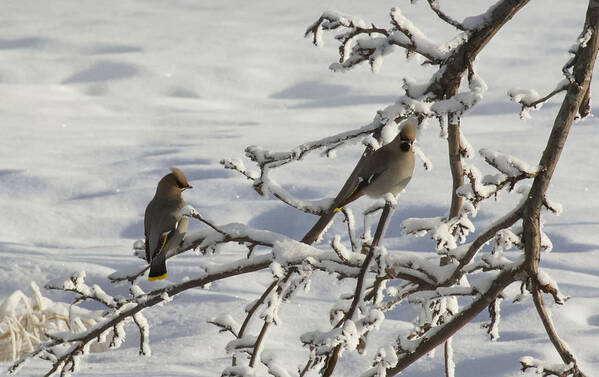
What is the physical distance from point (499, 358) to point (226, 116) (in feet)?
31.1

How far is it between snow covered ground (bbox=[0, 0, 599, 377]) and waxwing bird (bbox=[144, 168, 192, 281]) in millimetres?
214

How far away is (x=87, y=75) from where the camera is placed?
51.9 feet

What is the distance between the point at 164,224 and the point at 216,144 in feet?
25.7

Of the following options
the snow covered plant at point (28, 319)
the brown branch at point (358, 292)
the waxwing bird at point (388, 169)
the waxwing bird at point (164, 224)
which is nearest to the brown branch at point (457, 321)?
the brown branch at point (358, 292)

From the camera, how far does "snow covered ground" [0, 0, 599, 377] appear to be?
181 inches

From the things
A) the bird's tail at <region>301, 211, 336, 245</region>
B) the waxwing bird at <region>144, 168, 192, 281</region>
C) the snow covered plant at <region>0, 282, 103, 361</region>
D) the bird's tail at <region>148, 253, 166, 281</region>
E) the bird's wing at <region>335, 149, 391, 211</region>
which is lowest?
the snow covered plant at <region>0, 282, 103, 361</region>

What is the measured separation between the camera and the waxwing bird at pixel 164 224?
263 cm

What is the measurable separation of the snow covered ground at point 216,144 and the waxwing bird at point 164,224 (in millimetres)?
214

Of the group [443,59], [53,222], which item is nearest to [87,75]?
[53,222]

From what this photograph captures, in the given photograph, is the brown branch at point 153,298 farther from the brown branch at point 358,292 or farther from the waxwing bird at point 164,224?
the brown branch at point 358,292

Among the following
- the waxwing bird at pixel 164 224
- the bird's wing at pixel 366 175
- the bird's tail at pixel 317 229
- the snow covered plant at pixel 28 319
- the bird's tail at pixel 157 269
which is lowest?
the snow covered plant at pixel 28 319

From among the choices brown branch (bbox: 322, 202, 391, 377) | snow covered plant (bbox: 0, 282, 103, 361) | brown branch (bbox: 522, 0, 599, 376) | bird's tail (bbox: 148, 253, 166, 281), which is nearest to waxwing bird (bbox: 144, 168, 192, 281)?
bird's tail (bbox: 148, 253, 166, 281)

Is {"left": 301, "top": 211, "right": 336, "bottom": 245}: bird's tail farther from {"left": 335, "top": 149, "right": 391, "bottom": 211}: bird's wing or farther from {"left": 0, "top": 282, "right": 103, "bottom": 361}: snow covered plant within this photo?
{"left": 0, "top": 282, "right": 103, "bottom": 361}: snow covered plant

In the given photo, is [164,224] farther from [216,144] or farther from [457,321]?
[216,144]
